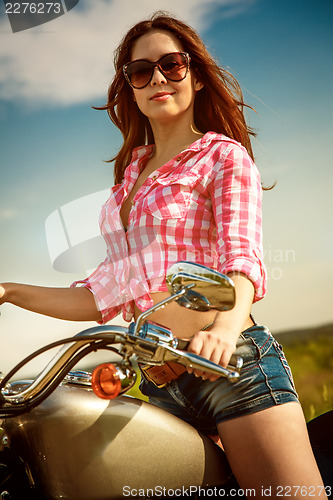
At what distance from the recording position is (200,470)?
174 cm

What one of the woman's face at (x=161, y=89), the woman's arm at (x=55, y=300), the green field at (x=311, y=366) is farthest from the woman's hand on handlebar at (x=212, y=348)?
the green field at (x=311, y=366)

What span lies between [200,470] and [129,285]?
0.76 meters

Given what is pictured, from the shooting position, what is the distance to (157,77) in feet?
7.60

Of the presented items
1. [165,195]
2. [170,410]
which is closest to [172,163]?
[165,195]

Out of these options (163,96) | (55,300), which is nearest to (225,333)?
Result: (55,300)

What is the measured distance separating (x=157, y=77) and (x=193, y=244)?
2.40ft

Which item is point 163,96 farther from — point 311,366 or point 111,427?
point 311,366

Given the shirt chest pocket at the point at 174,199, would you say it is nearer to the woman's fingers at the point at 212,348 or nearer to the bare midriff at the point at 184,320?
the bare midriff at the point at 184,320

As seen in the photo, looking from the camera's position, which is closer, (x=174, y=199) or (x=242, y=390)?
(x=242, y=390)

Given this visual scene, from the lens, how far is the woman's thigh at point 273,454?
1661 mm

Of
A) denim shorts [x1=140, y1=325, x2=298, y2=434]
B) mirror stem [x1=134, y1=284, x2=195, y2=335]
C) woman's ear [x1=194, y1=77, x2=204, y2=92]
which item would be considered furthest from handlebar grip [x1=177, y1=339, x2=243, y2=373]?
woman's ear [x1=194, y1=77, x2=204, y2=92]

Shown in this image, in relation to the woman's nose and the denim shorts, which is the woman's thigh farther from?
the woman's nose

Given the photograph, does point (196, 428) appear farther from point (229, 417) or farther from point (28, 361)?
point (28, 361)

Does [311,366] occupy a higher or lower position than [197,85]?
lower
